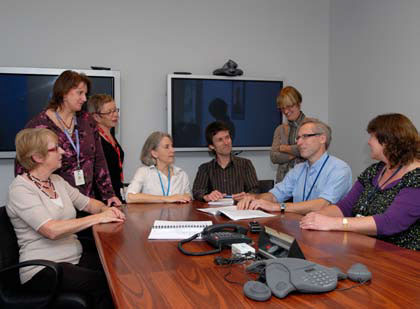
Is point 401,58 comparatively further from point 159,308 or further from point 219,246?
point 159,308

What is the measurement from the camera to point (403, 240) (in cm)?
197

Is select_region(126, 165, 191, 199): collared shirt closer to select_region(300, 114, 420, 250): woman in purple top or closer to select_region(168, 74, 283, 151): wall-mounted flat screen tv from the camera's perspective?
select_region(300, 114, 420, 250): woman in purple top

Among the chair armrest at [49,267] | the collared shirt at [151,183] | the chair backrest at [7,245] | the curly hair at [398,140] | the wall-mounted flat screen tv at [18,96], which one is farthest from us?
the wall-mounted flat screen tv at [18,96]

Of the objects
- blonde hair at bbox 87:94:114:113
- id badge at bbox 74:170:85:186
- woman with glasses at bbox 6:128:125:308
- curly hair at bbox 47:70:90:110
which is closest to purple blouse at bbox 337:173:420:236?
woman with glasses at bbox 6:128:125:308

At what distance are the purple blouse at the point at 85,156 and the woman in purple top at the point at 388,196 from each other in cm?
160

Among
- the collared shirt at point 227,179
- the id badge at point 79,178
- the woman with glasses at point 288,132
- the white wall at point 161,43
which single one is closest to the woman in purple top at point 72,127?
the id badge at point 79,178

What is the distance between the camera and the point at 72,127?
2887 mm

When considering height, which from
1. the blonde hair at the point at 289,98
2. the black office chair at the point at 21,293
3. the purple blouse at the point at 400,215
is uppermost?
the blonde hair at the point at 289,98

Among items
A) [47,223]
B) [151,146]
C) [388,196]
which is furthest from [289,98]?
[47,223]

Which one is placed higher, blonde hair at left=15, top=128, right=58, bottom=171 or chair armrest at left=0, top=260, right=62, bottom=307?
blonde hair at left=15, top=128, right=58, bottom=171

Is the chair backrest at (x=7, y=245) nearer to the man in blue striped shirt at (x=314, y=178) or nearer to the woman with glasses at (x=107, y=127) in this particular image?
the man in blue striped shirt at (x=314, y=178)

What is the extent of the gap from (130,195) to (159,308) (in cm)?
183

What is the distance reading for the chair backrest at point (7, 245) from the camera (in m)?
1.89

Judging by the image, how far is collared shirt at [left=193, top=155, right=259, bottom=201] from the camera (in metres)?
3.31
